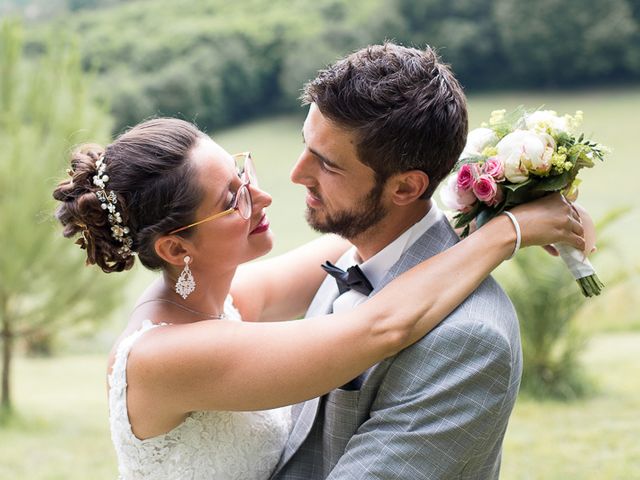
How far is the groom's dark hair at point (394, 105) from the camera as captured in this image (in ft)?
7.42

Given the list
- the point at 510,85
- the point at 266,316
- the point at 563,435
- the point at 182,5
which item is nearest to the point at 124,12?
the point at 182,5

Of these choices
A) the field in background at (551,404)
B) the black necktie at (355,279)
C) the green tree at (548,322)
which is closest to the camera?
the black necktie at (355,279)

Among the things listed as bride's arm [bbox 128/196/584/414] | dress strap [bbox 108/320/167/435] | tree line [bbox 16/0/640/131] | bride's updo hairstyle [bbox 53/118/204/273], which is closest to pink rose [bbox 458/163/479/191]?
bride's arm [bbox 128/196/584/414]

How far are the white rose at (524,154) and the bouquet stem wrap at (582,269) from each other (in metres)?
0.29

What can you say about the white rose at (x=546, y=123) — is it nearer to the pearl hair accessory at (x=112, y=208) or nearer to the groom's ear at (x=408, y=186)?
the groom's ear at (x=408, y=186)

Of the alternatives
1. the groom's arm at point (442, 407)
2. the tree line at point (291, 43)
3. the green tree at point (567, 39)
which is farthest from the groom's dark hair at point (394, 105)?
the green tree at point (567, 39)

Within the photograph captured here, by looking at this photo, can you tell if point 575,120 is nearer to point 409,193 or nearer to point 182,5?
point 409,193

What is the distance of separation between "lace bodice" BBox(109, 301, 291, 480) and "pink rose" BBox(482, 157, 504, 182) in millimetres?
998

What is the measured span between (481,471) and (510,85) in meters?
18.4

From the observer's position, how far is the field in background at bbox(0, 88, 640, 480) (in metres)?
6.82

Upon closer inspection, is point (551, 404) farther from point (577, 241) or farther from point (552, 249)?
point (577, 241)

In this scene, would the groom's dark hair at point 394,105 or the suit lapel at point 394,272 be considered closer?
the groom's dark hair at point 394,105

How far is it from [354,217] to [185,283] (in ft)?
1.72

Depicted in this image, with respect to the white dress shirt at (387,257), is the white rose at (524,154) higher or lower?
higher
